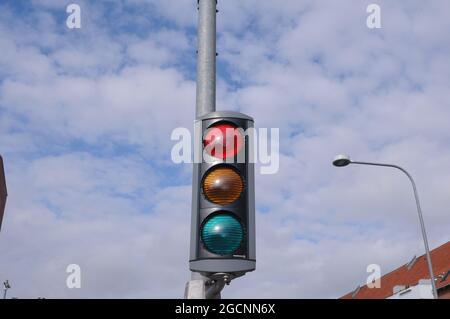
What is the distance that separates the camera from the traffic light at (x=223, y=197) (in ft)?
8.29

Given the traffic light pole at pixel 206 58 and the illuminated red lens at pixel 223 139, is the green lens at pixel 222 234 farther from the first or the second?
the traffic light pole at pixel 206 58

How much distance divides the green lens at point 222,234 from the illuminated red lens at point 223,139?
364 millimetres

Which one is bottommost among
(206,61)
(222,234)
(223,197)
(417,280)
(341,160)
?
(222,234)

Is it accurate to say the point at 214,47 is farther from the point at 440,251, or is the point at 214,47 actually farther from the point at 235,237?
the point at 440,251

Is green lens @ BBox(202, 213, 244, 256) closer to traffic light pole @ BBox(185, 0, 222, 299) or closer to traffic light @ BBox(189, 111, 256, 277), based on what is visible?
traffic light @ BBox(189, 111, 256, 277)

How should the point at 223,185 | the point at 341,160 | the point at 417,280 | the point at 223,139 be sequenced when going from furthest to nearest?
the point at 417,280 → the point at 341,160 → the point at 223,139 → the point at 223,185

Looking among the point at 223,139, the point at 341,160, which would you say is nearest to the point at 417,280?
the point at 341,160

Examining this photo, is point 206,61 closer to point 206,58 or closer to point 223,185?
point 206,58

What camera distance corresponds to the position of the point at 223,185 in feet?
8.78

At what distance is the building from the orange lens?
113ft

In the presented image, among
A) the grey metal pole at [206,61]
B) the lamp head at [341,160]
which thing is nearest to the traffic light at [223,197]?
the grey metal pole at [206,61]

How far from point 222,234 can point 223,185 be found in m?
0.27
